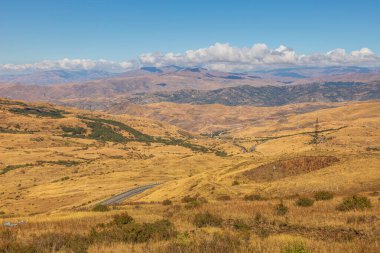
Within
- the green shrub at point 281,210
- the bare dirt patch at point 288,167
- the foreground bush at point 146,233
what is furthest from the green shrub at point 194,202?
the bare dirt patch at point 288,167

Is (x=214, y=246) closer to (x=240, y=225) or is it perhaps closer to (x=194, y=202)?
(x=240, y=225)

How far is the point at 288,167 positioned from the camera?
59.6 meters

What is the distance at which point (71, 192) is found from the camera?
3374 inches

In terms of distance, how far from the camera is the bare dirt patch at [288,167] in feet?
189

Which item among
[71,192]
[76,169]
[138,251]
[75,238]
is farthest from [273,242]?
[76,169]

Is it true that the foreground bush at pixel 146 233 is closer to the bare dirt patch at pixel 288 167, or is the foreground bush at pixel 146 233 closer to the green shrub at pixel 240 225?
the green shrub at pixel 240 225

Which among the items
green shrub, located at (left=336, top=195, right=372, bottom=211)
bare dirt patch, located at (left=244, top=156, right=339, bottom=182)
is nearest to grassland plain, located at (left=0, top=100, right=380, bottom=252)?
green shrub, located at (left=336, top=195, right=372, bottom=211)

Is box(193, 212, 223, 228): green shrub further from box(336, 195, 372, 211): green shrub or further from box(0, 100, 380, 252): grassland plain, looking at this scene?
box(336, 195, 372, 211): green shrub

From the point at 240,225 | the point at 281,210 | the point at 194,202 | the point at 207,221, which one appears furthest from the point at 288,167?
the point at 240,225

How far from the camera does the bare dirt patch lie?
189ft

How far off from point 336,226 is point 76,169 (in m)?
137

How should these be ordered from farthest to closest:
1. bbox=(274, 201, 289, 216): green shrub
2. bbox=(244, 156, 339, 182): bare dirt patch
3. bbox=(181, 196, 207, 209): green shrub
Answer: bbox=(244, 156, 339, 182): bare dirt patch
bbox=(181, 196, 207, 209): green shrub
bbox=(274, 201, 289, 216): green shrub

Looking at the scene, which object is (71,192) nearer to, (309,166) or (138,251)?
(309,166)

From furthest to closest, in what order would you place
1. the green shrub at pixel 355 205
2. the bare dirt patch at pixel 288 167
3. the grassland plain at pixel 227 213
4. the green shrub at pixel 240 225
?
the bare dirt patch at pixel 288 167 → the green shrub at pixel 355 205 → the green shrub at pixel 240 225 → the grassland plain at pixel 227 213
